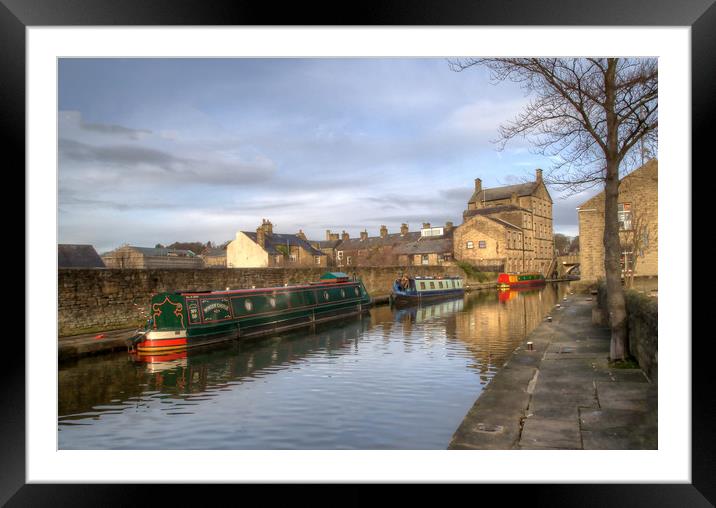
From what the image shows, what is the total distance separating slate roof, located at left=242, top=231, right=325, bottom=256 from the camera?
37.1 metres

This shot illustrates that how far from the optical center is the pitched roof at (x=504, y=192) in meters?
48.2

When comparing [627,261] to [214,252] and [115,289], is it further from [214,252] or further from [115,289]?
[214,252]

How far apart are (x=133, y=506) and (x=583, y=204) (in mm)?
26814

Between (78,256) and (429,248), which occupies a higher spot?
(429,248)

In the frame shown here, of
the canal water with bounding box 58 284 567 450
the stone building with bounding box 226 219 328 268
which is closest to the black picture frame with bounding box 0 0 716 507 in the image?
the canal water with bounding box 58 284 567 450

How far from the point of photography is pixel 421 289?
27.7 m

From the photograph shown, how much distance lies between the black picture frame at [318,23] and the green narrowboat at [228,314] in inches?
323

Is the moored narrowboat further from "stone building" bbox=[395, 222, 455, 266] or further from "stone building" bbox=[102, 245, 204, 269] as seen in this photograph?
"stone building" bbox=[102, 245, 204, 269]

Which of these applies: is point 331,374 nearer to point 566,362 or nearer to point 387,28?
point 566,362

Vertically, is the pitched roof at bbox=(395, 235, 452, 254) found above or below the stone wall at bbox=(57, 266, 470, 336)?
above

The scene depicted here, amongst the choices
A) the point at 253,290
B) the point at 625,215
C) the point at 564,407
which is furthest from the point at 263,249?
the point at 564,407

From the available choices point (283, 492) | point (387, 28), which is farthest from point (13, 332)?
point (387, 28)

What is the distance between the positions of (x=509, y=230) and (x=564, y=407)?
39170 mm

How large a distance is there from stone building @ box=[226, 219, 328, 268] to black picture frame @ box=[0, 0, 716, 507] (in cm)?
3242
